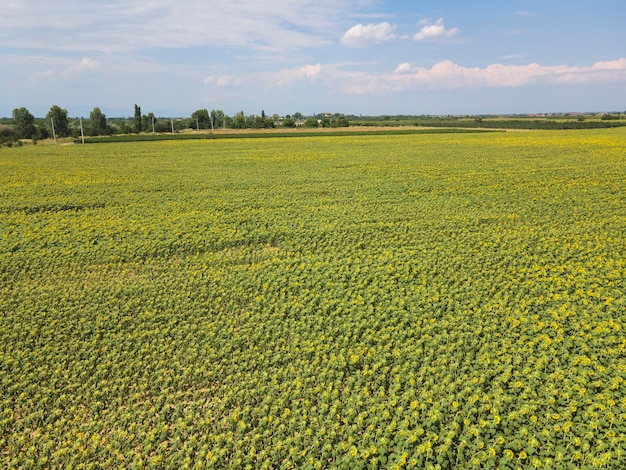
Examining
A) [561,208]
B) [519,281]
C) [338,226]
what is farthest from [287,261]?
[561,208]

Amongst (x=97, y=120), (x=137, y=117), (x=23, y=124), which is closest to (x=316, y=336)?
(x=23, y=124)

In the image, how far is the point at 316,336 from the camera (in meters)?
7.65

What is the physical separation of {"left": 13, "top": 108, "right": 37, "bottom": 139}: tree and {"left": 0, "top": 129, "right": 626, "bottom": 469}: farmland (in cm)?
7035

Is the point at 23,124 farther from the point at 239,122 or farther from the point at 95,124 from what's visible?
the point at 239,122

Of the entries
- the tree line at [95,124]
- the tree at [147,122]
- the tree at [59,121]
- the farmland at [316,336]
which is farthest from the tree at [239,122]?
the farmland at [316,336]

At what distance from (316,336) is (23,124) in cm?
8578

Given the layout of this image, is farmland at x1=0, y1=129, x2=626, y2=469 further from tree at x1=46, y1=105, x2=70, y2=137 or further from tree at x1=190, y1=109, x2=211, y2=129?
tree at x1=190, y1=109, x2=211, y2=129

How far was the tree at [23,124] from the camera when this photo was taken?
70.4 m

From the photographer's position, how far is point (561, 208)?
15.1 metres

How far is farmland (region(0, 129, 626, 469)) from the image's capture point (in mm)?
5406

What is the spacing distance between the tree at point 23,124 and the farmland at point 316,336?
70.4m

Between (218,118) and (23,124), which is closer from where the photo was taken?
(23,124)

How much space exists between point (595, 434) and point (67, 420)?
7462 mm

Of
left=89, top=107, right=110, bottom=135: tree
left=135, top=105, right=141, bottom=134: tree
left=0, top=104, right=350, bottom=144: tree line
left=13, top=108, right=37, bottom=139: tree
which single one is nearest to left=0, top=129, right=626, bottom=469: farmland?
left=0, top=104, right=350, bottom=144: tree line
